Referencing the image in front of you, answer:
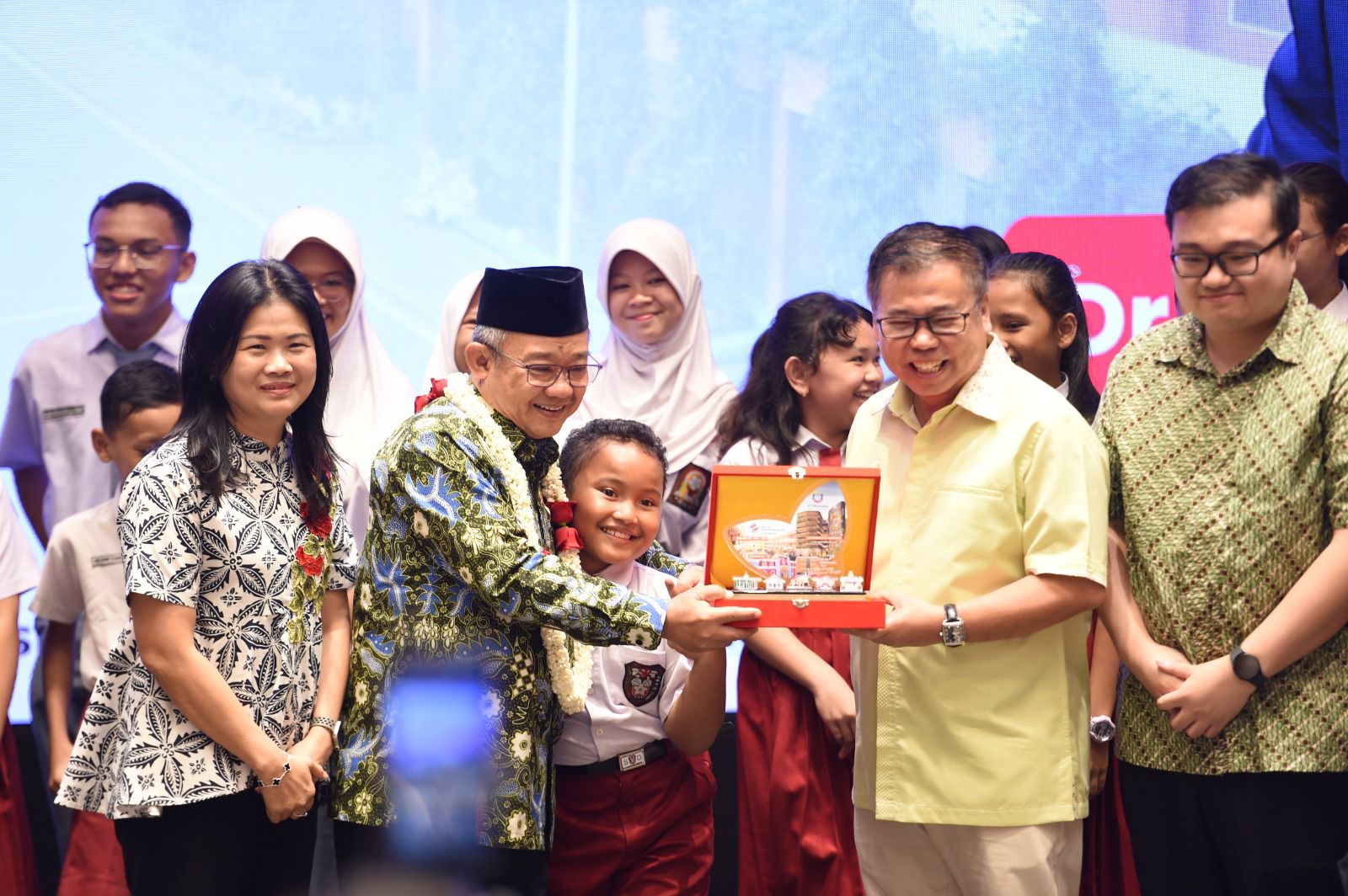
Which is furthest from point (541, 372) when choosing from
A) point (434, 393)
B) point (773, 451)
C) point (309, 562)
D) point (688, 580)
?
point (773, 451)

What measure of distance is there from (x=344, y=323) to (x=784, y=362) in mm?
1438

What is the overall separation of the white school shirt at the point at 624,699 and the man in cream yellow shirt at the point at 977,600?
52 centimetres

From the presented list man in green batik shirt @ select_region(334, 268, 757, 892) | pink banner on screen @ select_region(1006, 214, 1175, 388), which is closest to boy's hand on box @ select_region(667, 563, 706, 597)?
man in green batik shirt @ select_region(334, 268, 757, 892)

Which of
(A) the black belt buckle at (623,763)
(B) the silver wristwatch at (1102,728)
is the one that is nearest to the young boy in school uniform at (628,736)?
(A) the black belt buckle at (623,763)

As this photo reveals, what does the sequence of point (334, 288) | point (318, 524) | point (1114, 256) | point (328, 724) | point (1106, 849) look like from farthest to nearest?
1. point (1114, 256)
2. point (334, 288)
3. point (1106, 849)
4. point (318, 524)
5. point (328, 724)

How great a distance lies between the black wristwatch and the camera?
7.88 ft

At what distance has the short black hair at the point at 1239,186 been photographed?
7.95 feet

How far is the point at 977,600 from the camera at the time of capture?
240 cm

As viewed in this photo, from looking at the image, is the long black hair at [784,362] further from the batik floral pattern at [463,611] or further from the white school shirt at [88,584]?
the white school shirt at [88,584]

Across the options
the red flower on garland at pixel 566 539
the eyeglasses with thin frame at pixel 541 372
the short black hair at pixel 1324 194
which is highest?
the short black hair at pixel 1324 194

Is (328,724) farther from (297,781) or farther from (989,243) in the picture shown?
(989,243)

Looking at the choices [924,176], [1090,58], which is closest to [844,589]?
[924,176]

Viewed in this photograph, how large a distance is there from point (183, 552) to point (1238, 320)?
77.5 inches

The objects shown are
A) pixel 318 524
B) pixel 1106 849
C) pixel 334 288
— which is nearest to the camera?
pixel 318 524
